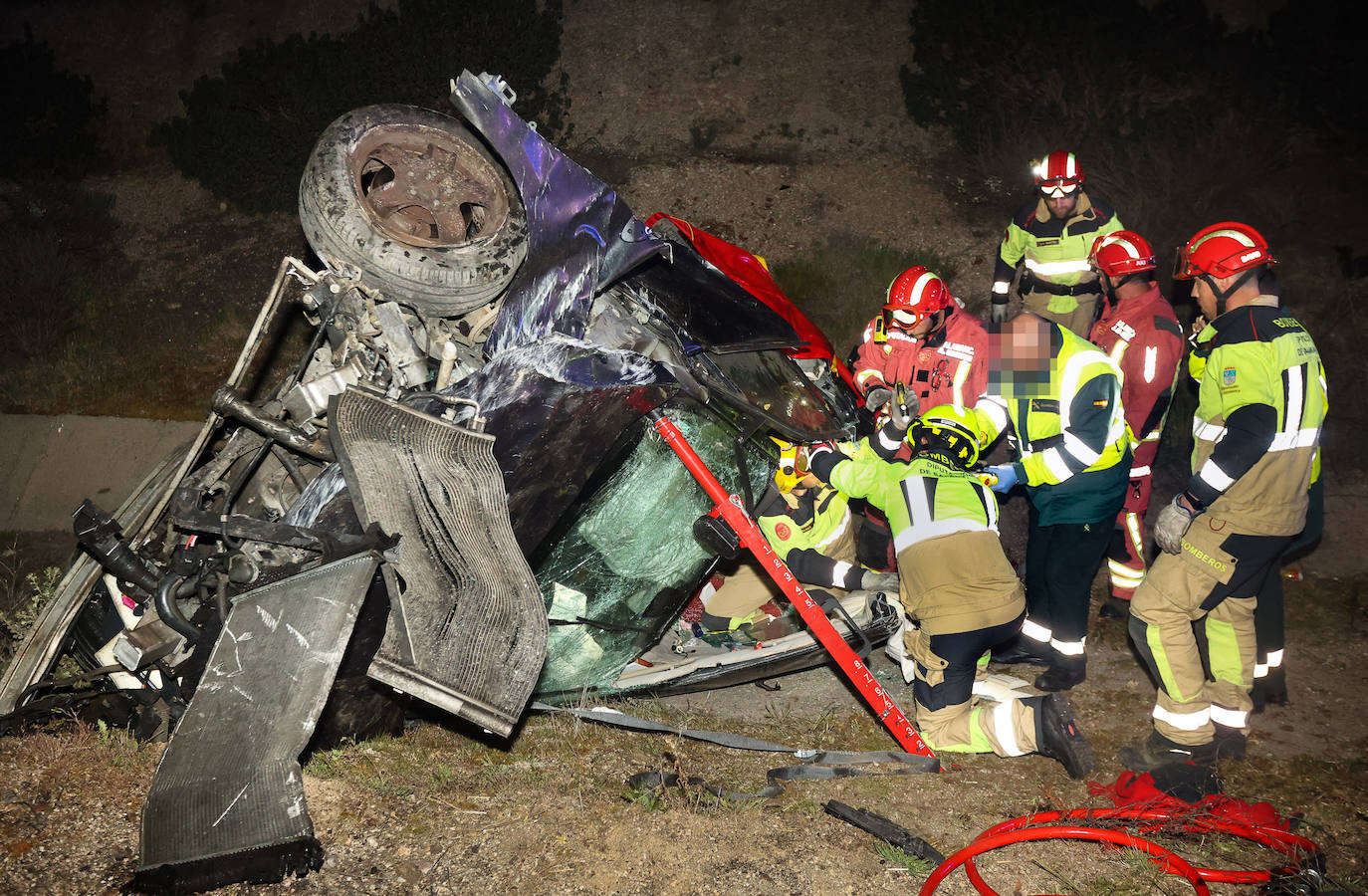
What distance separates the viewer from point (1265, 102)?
911 cm

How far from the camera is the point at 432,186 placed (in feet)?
12.8

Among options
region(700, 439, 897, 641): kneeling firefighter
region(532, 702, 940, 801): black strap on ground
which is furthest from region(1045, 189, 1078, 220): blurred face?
region(532, 702, 940, 801): black strap on ground

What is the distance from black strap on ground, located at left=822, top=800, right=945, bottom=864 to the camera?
3.20 m

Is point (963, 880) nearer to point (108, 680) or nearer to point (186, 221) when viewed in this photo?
point (108, 680)

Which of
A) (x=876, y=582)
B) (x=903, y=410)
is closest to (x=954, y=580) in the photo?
(x=876, y=582)

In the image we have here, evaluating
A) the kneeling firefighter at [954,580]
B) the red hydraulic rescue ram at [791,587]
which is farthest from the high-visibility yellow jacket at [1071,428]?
A: the red hydraulic rescue ram at [791,587]

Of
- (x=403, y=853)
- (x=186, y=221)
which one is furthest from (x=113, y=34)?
(x=403, y=853)

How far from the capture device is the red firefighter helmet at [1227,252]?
382 cm

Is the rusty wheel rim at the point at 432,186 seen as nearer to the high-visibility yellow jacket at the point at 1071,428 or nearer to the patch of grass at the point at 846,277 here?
the high-visibility yellow jacket at the point at 1071,428

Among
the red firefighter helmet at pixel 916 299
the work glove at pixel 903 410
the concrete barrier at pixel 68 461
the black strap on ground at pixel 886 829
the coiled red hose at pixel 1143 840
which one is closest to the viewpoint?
the coiled red hose at pixel 1143 840

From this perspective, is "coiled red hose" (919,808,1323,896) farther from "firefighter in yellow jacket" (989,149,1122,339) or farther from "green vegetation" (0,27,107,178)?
"green vegetation" (0,27,107,178)

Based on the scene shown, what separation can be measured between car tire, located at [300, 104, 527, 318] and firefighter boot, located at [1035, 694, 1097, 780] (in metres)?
2.72

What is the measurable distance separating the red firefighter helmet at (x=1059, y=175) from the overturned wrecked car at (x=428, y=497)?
2453mm

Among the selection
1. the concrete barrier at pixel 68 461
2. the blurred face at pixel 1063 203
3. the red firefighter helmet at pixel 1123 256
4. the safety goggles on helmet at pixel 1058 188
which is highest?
the safety goggles on helmet at pixel 1058 188
